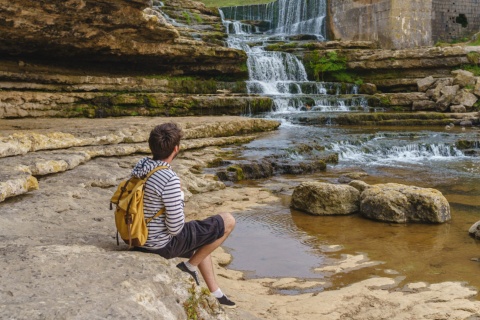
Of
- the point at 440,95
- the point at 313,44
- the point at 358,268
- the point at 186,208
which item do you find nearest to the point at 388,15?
the point at 313,44

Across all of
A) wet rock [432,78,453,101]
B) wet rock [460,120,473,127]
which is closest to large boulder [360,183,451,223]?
wet rock [460,120,473,127]

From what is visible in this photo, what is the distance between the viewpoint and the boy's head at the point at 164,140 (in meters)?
3.26

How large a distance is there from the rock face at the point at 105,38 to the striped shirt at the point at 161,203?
7.71 meters

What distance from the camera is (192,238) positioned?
11.0 feet

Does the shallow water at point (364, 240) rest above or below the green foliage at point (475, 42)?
below

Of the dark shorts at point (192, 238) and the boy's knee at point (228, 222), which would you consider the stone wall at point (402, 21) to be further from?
the dark shorts at point (192, 238)

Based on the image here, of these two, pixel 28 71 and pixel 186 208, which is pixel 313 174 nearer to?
pixel 186 208

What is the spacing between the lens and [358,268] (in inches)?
181

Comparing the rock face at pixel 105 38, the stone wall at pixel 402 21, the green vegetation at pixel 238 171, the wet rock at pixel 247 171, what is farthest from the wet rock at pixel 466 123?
the green vegetation at pixel 238 171

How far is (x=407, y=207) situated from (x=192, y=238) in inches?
149

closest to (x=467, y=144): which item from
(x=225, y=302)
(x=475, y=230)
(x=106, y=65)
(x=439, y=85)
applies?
(x=439, y=85)

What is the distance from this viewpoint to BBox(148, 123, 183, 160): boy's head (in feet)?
10.7

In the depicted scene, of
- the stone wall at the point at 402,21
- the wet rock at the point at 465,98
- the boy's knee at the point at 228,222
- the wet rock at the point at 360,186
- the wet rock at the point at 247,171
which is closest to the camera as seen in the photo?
the boy's knee at the point at 228,222

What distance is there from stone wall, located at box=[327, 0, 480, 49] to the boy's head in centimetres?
2111
